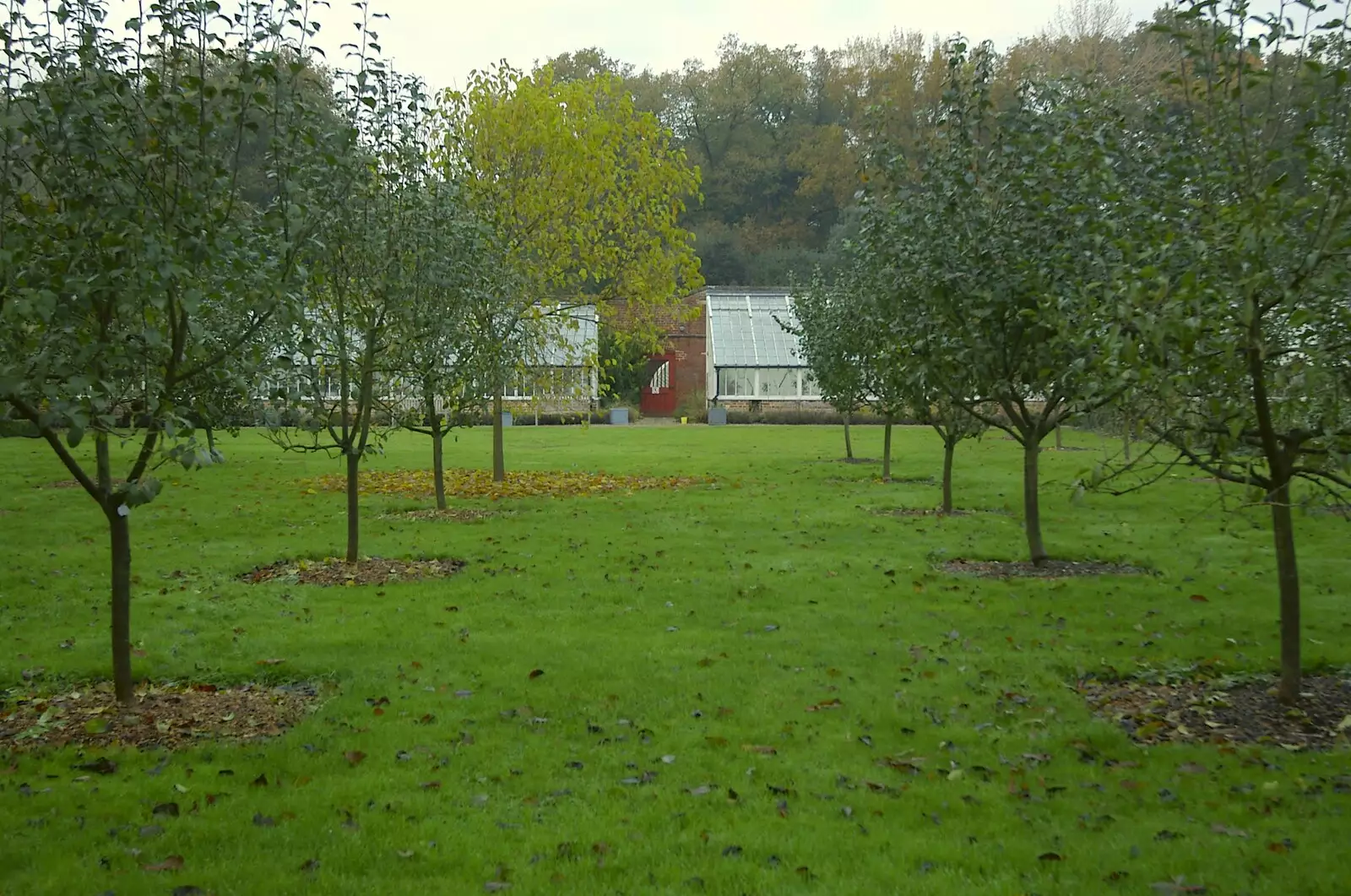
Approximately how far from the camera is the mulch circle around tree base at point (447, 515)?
659 inches

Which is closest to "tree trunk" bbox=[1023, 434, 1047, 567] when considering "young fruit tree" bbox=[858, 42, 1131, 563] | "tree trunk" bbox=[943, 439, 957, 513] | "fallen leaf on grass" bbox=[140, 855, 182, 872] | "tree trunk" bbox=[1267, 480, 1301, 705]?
"young fruit tree" bbox=[858, 42, 1131, 563]

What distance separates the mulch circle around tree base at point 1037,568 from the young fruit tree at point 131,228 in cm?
860

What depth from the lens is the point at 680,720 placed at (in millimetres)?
7164

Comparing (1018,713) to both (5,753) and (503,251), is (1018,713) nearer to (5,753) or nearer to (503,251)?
(5,753)

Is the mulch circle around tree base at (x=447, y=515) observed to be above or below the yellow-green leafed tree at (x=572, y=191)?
below

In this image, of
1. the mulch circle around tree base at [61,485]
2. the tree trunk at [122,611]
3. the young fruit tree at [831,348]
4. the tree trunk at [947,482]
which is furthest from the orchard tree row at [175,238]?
the young fruit tree at [831,348]

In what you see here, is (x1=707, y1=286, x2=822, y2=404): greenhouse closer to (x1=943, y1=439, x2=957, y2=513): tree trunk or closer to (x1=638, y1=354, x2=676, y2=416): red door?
(x1=638, y1=354, x2=676, y2=416): red door

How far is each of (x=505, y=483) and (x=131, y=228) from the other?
1692 cm

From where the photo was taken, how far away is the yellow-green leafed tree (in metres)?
22.3

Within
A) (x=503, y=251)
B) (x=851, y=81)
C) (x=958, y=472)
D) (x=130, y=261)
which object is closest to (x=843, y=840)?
(x=130, y=261)

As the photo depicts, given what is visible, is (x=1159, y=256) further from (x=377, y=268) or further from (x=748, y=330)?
(x=748, y=330)

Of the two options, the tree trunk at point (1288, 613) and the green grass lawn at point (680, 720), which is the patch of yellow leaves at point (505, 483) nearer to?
the green grass lawn at point (680, 720)

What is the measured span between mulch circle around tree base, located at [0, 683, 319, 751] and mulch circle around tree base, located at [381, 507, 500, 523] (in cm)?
882

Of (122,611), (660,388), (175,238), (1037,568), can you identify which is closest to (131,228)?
(175,238)
